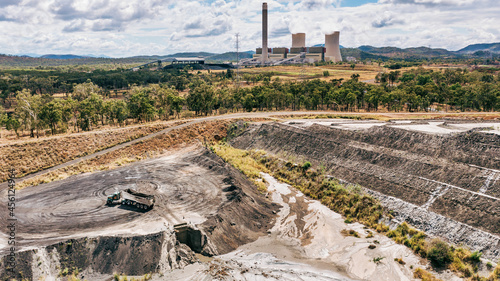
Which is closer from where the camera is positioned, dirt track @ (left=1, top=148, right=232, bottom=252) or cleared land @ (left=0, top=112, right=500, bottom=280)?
cleared land @ (left=0, top=112, right=500, bottom=280)

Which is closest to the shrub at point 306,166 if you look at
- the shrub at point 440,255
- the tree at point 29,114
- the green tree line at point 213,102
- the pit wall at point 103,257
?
the shrub at point 440,255

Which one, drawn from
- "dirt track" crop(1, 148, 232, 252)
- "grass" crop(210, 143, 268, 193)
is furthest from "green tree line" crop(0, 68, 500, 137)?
"dirt track" crop(1, 148, 232, 252)

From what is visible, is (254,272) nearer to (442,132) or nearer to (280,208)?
(280,208)

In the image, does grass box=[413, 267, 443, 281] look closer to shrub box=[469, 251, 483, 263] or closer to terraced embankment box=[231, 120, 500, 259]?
shrub box=[469, 251, 483, 263]

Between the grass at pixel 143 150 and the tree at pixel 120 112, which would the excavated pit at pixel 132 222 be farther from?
the tree at pixel 120 112

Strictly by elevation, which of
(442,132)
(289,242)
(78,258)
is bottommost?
(289,242)

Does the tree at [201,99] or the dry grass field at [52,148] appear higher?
the tree at [201,99]

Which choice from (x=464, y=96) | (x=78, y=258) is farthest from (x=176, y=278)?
(x=464, y=96)
